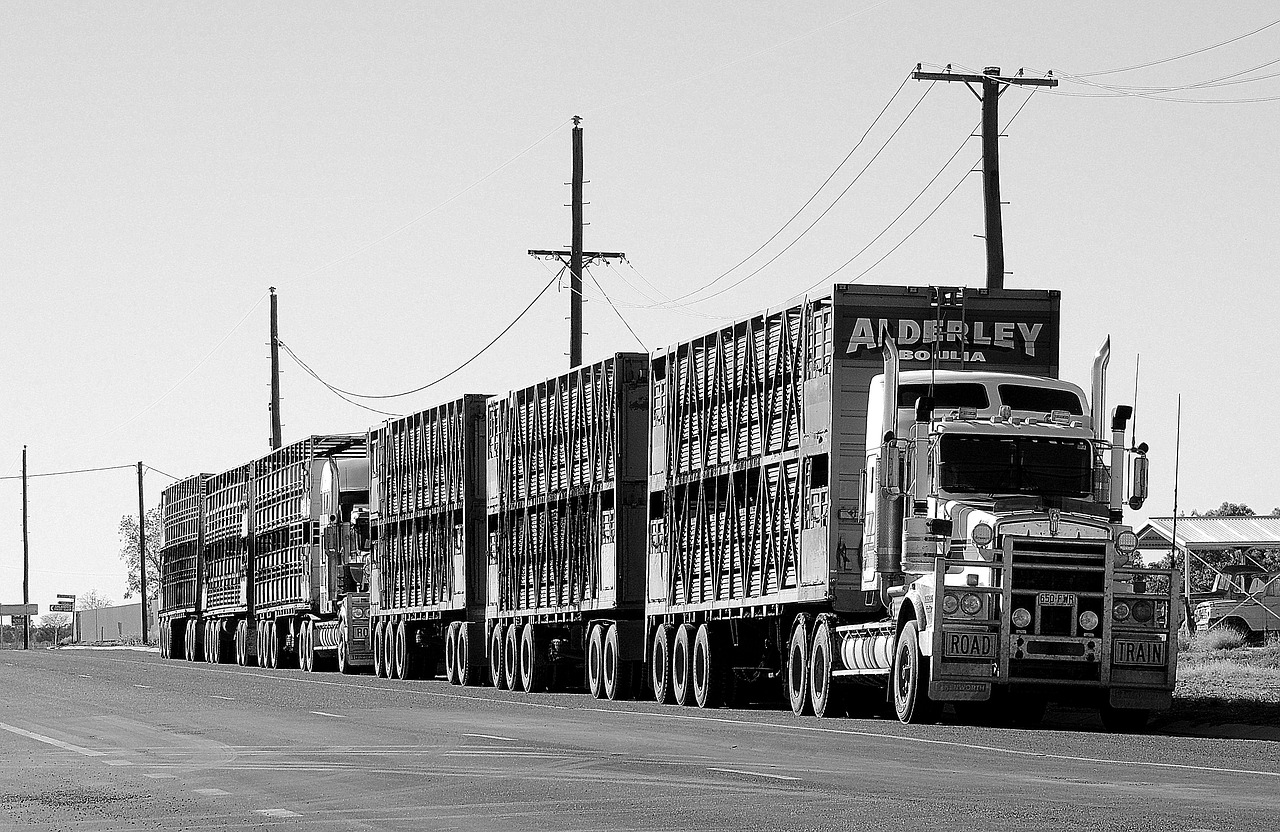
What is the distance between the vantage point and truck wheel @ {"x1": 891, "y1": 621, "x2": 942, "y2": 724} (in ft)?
70.0

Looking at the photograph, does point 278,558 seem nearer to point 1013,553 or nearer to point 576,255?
point 576,255

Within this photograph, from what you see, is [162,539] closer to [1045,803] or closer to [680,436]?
[680,436]

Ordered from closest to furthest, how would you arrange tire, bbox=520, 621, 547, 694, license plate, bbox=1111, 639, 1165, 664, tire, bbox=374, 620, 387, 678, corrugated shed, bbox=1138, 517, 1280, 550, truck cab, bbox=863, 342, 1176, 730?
truck cab, bbox=863, 342, 1176, 730, license plate, bbox=1111, 639, 1165, 664, tire, bbox=520, 621, 547, 694, tire, bbox=374, 620, 387, 678, corrugated shed, bbox=1138, 517, 1280, 550

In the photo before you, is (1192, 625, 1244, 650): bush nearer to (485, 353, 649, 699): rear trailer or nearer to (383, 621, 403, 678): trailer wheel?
(485, 353, 649, 699): rear trailer

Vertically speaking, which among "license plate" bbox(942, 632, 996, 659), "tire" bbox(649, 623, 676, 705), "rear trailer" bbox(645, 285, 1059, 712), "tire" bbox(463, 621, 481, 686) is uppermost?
"rear trailer" bbox(645, 285, 1059, 712)

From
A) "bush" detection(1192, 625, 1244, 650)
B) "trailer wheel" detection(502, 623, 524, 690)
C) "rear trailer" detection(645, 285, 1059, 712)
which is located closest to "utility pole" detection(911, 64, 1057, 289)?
"rear trailer" detection(645, 285, 1059, 712)

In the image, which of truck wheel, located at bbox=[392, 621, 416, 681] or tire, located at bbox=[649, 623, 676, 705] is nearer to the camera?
tire, located at bbox=[649, 623, 676, 705]

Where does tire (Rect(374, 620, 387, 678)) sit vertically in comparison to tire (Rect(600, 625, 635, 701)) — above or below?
below

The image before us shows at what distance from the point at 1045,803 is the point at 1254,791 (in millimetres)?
1703

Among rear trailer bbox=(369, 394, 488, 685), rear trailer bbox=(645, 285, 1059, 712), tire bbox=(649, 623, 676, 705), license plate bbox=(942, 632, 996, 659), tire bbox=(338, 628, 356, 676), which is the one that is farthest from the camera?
tire bbox=(338, 628, 356, 676)

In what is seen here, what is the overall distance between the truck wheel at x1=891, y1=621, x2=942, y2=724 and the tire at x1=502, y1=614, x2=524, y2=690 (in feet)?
43.6

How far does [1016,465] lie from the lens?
21.5m

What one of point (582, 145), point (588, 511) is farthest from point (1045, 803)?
point (582, 145)

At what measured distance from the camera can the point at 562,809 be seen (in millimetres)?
12328
